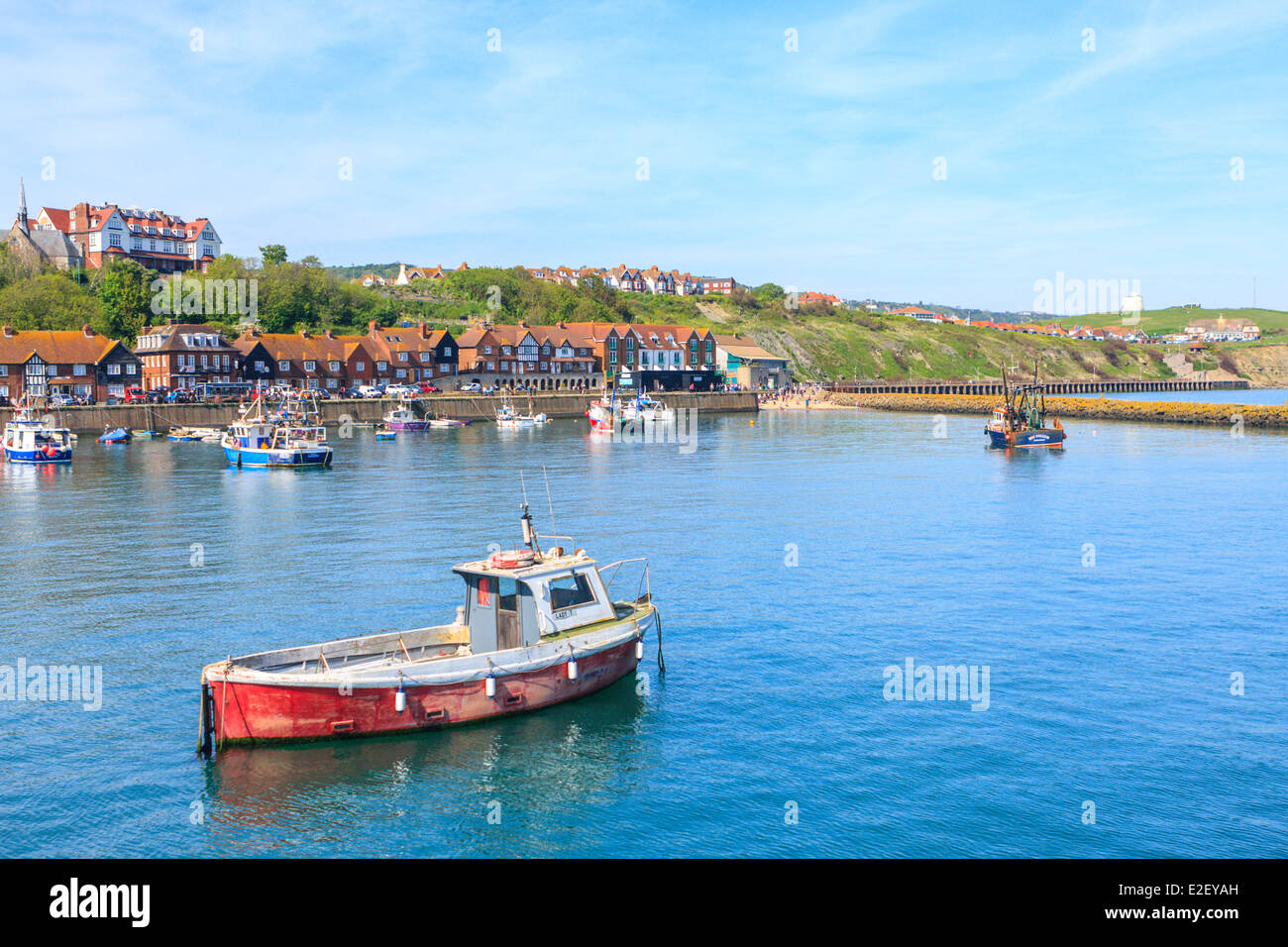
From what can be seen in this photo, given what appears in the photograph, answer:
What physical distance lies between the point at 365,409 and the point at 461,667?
120249 millimetres

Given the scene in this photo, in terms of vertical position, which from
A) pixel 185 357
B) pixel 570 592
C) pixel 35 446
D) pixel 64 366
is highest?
pixel 185 357

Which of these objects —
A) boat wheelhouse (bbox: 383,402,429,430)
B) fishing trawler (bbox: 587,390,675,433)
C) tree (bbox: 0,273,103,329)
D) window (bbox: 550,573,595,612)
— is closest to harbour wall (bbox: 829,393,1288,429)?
fishing trawler (bbox: 587,390,675,433)

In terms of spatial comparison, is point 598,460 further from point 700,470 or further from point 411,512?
point 411,512

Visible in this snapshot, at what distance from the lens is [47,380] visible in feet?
395

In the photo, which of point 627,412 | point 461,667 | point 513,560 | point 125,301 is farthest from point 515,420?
point 461,667

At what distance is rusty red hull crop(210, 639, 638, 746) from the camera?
72.6 ft

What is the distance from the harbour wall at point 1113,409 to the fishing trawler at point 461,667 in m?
118

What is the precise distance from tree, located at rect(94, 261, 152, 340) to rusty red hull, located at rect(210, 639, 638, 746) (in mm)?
142645

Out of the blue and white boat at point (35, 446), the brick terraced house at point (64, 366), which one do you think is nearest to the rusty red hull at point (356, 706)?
the blue and white boat at point (35, 446)

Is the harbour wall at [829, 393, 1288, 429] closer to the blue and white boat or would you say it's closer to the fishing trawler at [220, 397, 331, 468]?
the fishing trawler at [220, 397, 331, 468]

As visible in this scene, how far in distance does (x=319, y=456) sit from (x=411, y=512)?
30.1 m

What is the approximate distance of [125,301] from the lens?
14800cm

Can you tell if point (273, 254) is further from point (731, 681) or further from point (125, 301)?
point (731, 681)
